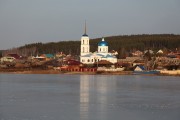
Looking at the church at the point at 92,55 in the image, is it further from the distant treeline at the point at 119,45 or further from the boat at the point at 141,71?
the distant treeline at the point at 119,45

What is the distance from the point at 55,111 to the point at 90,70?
1429 inches

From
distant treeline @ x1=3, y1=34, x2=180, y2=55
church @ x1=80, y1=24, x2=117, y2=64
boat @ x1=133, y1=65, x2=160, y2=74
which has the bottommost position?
boat @ x1=133, y1=65, x2=160, y2=74

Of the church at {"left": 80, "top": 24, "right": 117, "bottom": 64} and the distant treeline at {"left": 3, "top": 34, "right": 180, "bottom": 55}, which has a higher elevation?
the distant treeline at {"left": 3, "top": 34, "right": 180, "bottom": 55}

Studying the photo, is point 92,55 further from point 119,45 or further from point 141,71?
point 119,45

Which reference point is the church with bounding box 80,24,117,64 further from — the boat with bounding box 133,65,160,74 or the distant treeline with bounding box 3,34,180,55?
the distant treeline with bounding box 3,34,180,55

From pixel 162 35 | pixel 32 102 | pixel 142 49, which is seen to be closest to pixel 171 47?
pixel 142 49

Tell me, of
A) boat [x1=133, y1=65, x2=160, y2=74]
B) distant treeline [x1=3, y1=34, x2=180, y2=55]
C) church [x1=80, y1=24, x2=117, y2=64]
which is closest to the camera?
boat [x1=133, y1=65, x2=160, y2=74]

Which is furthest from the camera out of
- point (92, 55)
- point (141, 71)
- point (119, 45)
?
point (119, 45)

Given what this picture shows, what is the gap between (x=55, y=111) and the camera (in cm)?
1177

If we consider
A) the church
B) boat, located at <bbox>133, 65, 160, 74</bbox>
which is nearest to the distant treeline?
the church

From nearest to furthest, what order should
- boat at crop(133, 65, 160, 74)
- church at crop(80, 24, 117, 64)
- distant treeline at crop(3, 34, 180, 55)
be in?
boat at crop(133, 65, 160, 74)
church at crop(80, 24, 117, 64)
distant treeline at crop(3, 34, 180, 55)

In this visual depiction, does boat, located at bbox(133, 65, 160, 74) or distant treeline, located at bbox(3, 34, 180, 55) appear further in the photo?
distant treeline, located at bbox(3, 34, 180, 55)

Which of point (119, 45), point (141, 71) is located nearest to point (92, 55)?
point (141, 71)

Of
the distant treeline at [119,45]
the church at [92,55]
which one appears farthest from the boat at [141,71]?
the distant treeline at [119,45]
